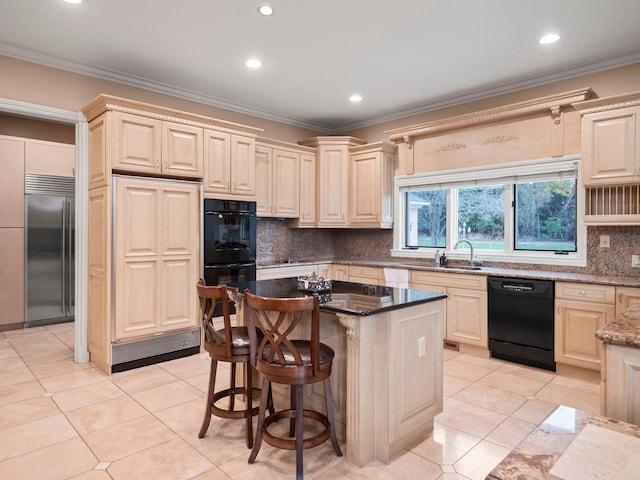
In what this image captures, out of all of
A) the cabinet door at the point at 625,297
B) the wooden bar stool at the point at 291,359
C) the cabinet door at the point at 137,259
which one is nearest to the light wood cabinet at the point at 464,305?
the cabinet door at the point at 625,297

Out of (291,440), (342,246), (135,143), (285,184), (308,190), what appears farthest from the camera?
(342,246)

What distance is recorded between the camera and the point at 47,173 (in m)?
5.27

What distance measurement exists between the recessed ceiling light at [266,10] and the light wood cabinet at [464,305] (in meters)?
2.93

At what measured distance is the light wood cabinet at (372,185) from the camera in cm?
527

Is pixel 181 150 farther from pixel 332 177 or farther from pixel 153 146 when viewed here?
pixel 332 177

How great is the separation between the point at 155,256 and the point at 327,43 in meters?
2.47

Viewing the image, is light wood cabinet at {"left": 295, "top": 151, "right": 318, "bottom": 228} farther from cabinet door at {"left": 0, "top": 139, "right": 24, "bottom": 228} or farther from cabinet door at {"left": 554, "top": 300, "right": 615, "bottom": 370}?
cabinet door at {"left": 0, "top": 139, "right": 24, "bottom": 228}

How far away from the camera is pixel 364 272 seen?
5172 mm

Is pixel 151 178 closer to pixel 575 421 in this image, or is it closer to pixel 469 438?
pixel 469 438

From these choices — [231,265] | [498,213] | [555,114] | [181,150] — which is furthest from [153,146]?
[555,114]

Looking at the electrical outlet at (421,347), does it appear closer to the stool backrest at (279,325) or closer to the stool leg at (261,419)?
the stool backrest at (279,325)

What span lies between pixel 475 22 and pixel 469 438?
9.72 ft

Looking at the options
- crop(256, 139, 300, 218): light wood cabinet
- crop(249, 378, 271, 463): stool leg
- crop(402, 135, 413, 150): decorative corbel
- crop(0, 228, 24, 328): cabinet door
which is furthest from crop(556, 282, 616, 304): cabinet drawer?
crop(0, 228, 24, 328): cabinet door

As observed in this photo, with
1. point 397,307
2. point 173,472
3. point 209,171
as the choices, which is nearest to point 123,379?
point 173,472
